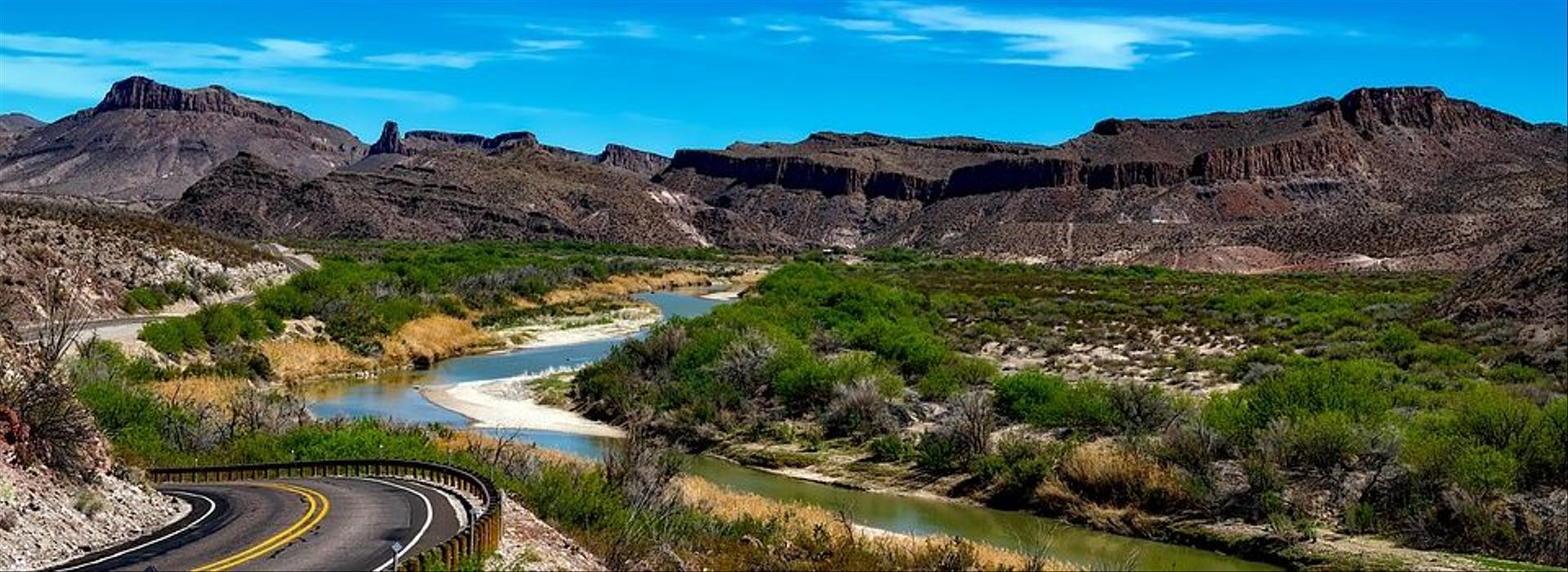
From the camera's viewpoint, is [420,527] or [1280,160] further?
[1280,160]

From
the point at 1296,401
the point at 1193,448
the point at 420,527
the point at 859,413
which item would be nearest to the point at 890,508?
the point at 1193,448

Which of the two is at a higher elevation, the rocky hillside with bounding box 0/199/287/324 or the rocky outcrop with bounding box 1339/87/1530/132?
the rocky outcrop with bounding box 1339/87/1530/132

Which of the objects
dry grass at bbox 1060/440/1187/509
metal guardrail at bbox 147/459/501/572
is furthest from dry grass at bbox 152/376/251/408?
dry grass at bbox 1060/440/1187/509

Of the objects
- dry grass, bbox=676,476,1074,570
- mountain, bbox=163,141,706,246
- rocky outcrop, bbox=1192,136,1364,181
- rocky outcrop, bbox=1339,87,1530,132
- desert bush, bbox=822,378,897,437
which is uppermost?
rocky outcrop, bbox=1339,87,1530,132

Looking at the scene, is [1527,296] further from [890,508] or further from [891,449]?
[890,508]

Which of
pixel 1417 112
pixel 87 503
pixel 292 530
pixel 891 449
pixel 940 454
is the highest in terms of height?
pixel 1417 112

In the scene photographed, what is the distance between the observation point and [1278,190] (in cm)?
16725

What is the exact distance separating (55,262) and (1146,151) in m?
160

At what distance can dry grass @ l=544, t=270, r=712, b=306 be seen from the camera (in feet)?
254

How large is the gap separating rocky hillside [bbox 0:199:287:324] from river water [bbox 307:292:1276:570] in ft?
41.3

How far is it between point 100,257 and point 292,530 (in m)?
46.3

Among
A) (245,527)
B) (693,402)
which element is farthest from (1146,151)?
(245,527)

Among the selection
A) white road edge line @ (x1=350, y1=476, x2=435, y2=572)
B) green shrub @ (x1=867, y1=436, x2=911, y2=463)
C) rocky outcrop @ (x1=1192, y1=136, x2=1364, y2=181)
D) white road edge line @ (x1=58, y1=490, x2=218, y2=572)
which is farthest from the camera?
rocky outcrop @ (x1=1192, y1=136, x2=1364, y2=181)

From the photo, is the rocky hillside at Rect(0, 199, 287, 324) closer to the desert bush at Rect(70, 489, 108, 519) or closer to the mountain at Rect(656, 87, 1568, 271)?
the desert bush at Rect(70, 489, 108, 519)
